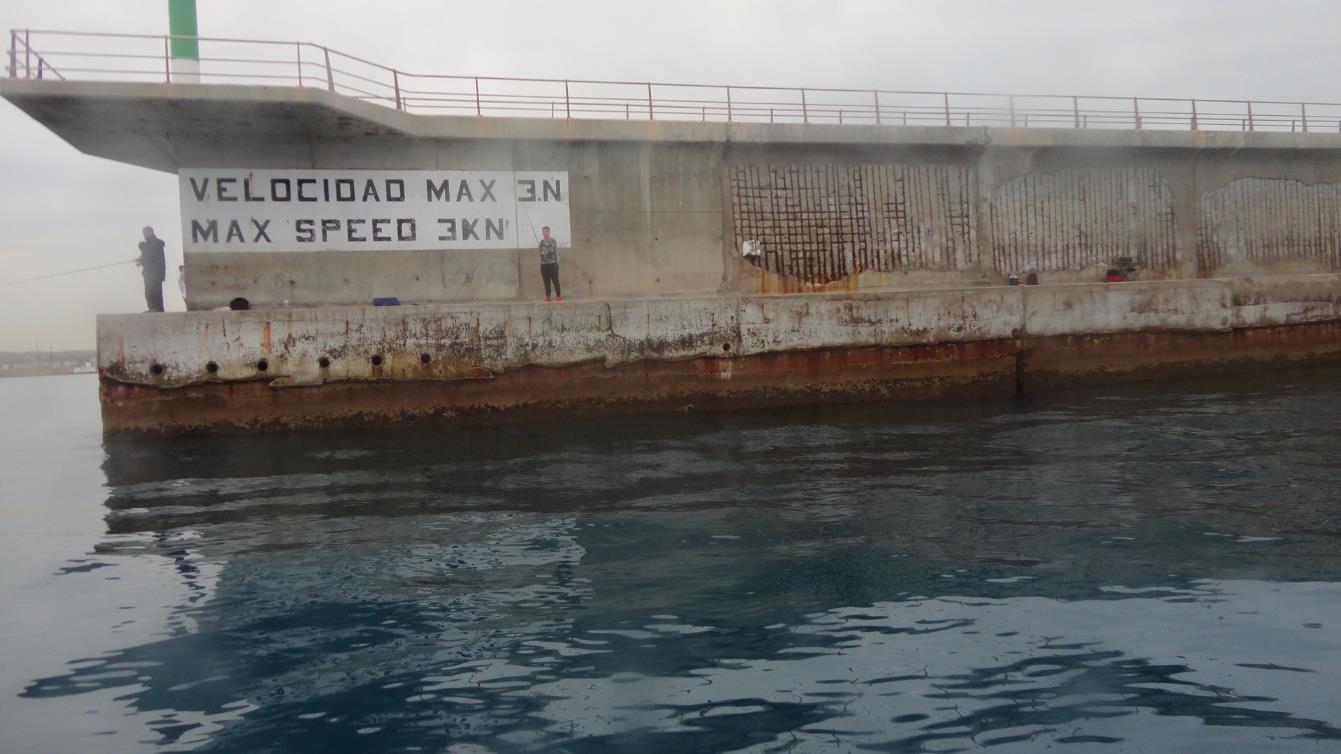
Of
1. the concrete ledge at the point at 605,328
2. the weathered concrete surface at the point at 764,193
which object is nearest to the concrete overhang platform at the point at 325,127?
the weathered concrete surface at the point at 764,193

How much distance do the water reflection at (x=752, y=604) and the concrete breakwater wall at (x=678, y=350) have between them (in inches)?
150

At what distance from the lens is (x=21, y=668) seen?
4.29 metres

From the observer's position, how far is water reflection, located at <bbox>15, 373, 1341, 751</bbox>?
3551 millimetres

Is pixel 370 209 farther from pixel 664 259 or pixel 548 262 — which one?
pixel 664 259

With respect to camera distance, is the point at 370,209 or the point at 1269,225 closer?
the point at 370,209

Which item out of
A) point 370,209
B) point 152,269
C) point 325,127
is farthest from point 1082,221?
point 152,269

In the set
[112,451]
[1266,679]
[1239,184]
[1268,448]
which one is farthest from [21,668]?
[1239,184]

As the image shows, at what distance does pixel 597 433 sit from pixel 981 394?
6.90m

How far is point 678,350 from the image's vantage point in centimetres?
1440

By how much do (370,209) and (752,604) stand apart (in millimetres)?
12633

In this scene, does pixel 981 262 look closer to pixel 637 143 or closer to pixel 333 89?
pixel 637 143

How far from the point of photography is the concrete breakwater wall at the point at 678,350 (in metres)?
13.0

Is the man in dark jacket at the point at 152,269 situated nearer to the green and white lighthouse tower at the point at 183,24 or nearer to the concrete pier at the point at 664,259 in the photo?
the concrete pier at the point at 664,259

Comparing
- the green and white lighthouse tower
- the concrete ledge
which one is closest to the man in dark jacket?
the concrete ledge
